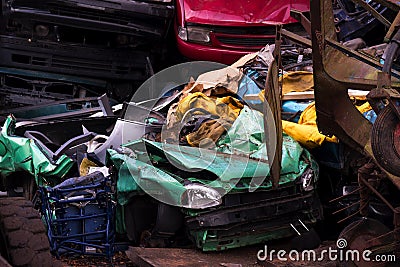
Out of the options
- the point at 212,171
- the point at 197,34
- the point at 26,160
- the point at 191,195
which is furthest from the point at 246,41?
the point at 191,195

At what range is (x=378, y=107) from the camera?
4684 mm

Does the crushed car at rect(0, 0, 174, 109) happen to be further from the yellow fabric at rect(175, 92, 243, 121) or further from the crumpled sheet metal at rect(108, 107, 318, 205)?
the crumpled sheet metal at rect(108, 107, 318, 205)

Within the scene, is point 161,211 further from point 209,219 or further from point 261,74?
point 261,74

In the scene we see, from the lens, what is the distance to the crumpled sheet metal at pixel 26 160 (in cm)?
715

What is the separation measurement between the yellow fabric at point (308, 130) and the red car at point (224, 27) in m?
2.71

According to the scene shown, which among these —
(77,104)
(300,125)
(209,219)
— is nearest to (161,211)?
(209,219)

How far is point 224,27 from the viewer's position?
9.63 m

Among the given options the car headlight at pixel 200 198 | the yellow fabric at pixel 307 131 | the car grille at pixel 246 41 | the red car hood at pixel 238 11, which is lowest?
the car headlight at pixel 200 198

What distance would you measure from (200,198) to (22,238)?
200 cm

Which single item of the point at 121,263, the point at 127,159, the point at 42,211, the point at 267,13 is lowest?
the point at 121,263

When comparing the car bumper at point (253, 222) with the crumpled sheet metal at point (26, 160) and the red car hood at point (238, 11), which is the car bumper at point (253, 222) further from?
the red car hood at point (238, 11)

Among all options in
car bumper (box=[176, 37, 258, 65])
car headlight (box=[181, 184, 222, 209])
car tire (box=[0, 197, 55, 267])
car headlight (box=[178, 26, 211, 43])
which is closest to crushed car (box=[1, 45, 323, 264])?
car headlight (box=[181, 184, 222, 209])

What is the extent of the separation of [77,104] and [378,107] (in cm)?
523

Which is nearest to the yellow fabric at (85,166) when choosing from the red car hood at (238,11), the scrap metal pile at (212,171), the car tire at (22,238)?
the scrap metal pile at (212,171)
